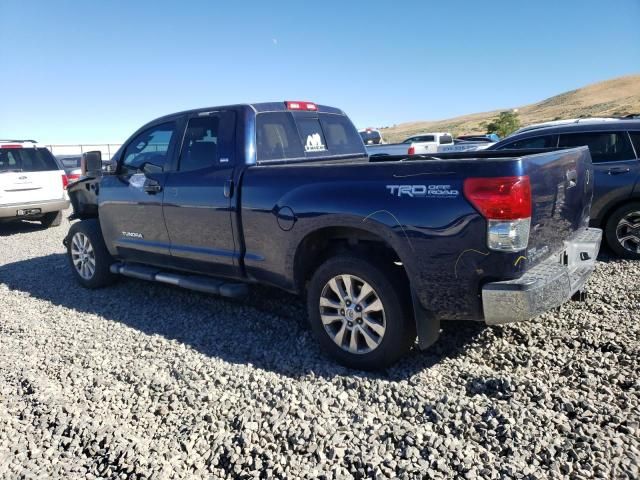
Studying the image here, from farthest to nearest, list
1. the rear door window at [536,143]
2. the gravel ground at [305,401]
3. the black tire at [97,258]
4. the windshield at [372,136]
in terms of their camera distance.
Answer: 1. the windshield at [372,136]
2. the rear door window at [536,143]
3. the black tire at [97,258]
4. the gravel ground at [305,401]

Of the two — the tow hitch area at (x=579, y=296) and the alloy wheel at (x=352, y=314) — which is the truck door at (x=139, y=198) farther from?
the tow hitch area at (x=579, y=296)

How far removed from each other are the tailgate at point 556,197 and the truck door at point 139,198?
3488mm

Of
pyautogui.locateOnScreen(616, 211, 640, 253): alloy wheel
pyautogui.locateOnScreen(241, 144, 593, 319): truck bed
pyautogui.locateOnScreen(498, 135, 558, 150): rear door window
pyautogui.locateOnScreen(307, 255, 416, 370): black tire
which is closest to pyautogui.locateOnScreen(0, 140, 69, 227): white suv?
pyautogui.locateOnScreen(241, 144, 593, 319): truck bed

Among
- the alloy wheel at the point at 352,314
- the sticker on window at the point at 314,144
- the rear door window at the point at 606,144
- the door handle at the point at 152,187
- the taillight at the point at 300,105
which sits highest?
the taillight at the point at 300,105

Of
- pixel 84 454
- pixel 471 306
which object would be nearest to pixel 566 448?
pixel 471 306

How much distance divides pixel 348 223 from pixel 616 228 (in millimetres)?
4547

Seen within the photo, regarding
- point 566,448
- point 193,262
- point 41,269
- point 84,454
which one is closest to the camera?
point 566,448

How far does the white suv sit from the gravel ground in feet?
20.9

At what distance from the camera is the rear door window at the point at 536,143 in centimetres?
→ 711

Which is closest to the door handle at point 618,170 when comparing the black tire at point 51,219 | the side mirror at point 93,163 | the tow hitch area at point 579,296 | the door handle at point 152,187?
the tow hitch area at point 579,296

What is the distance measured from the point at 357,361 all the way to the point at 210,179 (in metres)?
2.11

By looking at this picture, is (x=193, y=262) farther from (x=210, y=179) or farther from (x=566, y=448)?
(x=566, y=448)

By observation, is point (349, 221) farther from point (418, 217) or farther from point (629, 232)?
point (629, 232)

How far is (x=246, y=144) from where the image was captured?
4.43 m
